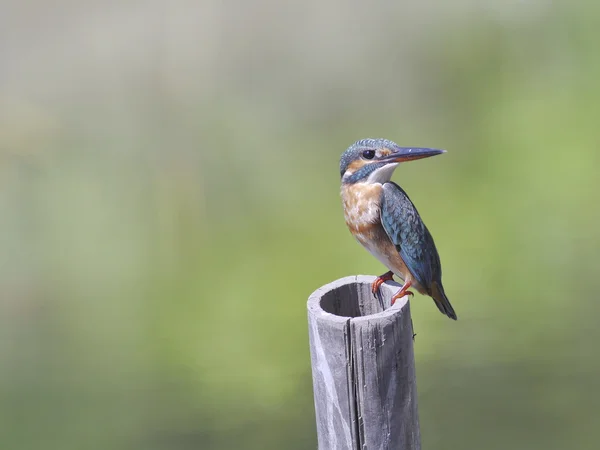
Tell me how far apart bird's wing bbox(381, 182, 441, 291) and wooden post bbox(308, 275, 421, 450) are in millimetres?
623

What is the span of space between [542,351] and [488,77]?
2212 millimetres

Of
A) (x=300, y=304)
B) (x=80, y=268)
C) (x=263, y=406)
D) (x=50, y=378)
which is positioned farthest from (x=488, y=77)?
(x=50, y=378)

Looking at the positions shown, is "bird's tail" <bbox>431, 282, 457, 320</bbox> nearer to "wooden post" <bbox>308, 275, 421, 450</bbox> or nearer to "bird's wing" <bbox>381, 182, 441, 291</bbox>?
"bird's wing" <bbox>381, 182, 441, 291</bbox>

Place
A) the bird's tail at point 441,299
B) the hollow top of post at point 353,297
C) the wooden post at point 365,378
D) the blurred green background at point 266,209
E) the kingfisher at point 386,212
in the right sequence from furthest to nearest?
1. the blurred green background at point 266,209
2. the bird's tail at point 441,299
3. the kingfisher at point 386,212
4. the hollow top of post at point 353,297
5. the wooden post at point 365,378

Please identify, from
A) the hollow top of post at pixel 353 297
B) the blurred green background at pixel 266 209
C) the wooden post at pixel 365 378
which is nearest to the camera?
the wooden post at pixel 365 378

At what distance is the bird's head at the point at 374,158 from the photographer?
2.58 meters

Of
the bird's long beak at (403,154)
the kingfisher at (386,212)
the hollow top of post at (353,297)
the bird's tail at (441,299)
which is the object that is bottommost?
the bird's tail at (441,299)

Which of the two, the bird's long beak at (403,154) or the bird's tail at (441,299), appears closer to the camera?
the bird's long beak at (403,154)

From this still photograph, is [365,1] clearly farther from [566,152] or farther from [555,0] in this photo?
[566,152]

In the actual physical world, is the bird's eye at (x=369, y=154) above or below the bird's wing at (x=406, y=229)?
above

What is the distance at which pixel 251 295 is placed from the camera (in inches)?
215

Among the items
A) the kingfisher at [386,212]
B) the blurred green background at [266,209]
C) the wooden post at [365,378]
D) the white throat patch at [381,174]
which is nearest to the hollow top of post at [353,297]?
the wooden post at [365,378]

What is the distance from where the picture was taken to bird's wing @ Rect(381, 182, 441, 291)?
2646 millimetres

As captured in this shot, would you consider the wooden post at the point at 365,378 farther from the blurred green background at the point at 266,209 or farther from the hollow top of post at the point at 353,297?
the blurred green background at the point at 266,209
